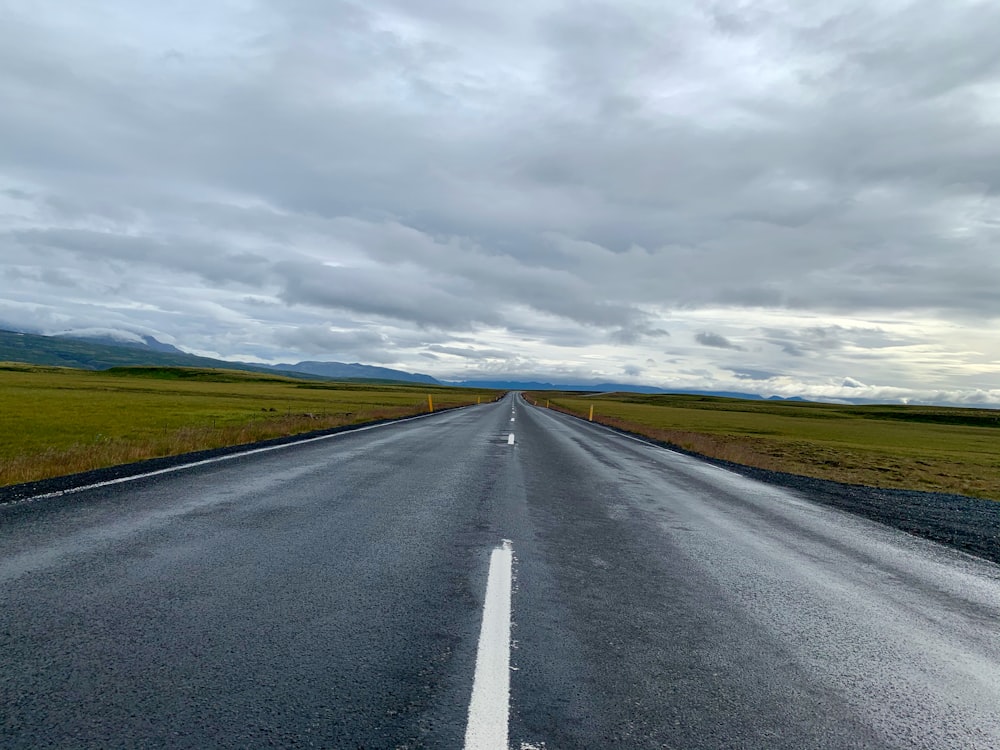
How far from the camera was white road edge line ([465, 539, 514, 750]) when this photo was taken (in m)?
2.51

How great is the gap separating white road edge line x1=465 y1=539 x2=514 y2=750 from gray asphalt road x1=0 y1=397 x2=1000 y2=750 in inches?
2.1

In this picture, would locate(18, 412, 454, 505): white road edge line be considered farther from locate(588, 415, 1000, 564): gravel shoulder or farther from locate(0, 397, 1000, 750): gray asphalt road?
locate(588, 415, 1000, 564): gravel shoulder

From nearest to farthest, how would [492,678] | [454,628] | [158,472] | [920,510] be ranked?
[492,678] → [454,628] → [158,472] → [920,510]

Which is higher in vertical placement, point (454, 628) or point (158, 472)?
point (454, 628)

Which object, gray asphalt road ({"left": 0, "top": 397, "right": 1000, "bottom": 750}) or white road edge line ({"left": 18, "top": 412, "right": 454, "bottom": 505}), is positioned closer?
gray asphalt road ({"left": 0, "top": 397, "right": 1000, "bottom": 750})

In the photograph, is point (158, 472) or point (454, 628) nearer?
point (454, 628)

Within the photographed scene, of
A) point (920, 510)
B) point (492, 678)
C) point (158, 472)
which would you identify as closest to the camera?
point (492, 678)

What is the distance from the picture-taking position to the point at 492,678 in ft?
9.93

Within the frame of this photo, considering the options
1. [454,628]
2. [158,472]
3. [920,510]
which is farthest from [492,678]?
[920,510]

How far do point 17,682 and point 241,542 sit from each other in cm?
268

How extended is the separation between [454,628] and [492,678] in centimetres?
71

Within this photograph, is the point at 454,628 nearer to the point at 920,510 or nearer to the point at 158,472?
the point at 158,472

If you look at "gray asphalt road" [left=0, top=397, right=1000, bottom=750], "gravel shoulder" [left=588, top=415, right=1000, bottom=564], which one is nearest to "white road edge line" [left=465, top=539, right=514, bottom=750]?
"gray asphalt road" [left=0, top=397, right=1000, bottom=750]

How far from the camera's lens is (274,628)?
356cm
